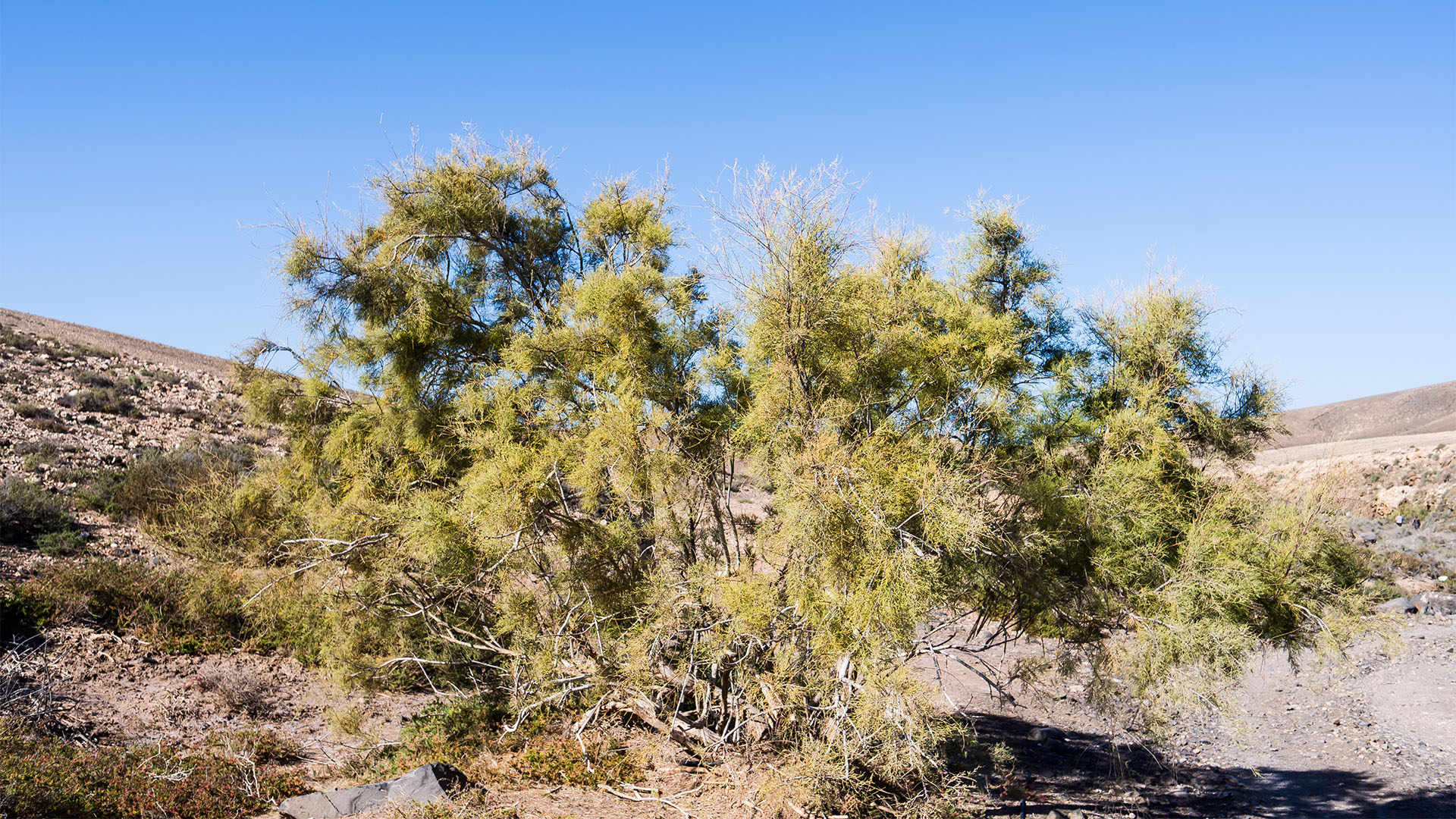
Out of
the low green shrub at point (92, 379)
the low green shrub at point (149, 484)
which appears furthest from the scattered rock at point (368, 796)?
the low green shrub at point (92, 379)

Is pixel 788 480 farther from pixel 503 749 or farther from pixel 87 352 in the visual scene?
pixel 87 352

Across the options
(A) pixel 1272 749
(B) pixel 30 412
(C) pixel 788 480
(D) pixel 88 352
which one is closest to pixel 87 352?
(D) pixel 88 352

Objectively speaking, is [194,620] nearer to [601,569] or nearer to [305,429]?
[305,429]

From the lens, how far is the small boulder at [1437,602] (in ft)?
64.6

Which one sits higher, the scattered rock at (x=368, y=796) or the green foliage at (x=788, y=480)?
the green foliage at (x=788, y=480)

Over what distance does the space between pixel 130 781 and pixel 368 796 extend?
2.51 meters

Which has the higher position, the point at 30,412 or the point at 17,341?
the point at 17,341

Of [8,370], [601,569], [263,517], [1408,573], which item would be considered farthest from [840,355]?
[8,370]

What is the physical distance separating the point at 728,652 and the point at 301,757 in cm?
590

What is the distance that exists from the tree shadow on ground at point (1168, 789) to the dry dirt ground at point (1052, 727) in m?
0.03

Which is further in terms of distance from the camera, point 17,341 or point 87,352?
point 87,352

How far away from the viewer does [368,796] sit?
774 cm

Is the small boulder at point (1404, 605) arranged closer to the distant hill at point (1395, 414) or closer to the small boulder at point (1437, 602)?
the small boulder at point (1437, 602)

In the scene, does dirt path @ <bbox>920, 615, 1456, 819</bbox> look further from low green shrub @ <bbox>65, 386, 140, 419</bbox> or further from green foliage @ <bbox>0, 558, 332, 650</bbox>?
low green shrub @ <bbox>65, 386, 140, 419</bbox>
